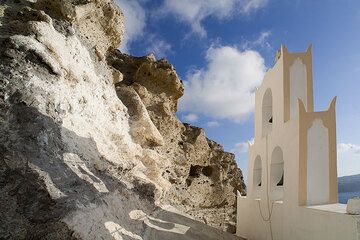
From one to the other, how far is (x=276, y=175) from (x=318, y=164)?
2436 mm

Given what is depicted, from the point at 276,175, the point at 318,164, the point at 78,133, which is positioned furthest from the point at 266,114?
the point at 78,133

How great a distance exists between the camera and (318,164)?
725 centimetres

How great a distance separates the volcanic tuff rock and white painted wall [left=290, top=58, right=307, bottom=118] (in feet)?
13.6

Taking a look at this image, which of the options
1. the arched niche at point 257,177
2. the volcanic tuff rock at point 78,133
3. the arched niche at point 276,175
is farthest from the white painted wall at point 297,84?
the volcanic tuff rock at point 78,133

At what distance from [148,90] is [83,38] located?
16.5 feet

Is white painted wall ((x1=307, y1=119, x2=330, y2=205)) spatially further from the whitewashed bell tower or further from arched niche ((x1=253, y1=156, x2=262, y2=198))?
arched niche ((x1=253, y1=156, x2=262, y2=198))

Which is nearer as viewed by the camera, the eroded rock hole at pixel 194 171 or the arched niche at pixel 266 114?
the arched niche at pixel 266 114

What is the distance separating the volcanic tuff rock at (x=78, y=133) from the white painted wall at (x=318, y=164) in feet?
10.5

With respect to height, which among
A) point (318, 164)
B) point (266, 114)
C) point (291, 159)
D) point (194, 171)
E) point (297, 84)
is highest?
point (297, 84)

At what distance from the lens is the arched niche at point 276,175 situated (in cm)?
946

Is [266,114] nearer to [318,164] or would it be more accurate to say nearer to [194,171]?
[318,164]

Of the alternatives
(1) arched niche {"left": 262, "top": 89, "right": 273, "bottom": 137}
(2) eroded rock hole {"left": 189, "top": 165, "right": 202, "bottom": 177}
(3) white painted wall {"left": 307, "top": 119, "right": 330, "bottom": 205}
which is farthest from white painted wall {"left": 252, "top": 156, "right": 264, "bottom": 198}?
(2) eroded rock hole {"left": 189, "top": 165, "right": 202, "bottom": 177}

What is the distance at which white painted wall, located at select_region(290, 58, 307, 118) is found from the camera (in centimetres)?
865

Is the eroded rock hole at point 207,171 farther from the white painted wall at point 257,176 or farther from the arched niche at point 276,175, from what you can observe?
the arched niche at point 276,175
